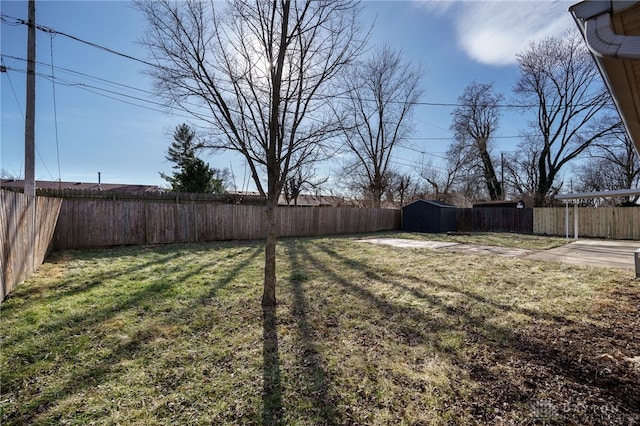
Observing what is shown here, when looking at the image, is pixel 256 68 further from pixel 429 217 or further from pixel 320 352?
pixel 429 217

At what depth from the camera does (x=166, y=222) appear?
891 cm

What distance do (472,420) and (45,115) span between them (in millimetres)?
9677

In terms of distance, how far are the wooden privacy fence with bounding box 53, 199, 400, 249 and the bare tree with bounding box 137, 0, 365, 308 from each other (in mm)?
5960

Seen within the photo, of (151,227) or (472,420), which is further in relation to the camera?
(151,227)

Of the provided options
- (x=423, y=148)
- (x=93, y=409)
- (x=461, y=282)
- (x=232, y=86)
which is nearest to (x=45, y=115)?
(x=232, y=86)

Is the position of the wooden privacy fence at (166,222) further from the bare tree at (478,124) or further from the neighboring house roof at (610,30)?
the bare tree at (478,124)

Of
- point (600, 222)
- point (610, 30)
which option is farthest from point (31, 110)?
point (600, 222)

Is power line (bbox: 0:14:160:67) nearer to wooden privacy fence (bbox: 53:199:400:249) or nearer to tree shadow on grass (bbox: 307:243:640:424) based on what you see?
wooden privacy fence (bbox: 53:199:400:249)

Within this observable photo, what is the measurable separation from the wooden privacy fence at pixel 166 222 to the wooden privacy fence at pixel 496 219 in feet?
29.3

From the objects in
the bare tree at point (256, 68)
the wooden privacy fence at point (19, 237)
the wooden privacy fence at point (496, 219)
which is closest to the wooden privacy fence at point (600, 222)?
the wooden privacy fence at point (496, 219)

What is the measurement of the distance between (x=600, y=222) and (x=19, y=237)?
59.1 feet

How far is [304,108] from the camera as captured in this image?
347 cm

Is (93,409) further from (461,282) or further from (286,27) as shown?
(461,282)

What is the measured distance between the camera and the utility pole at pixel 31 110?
225 inches
